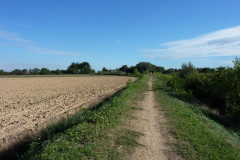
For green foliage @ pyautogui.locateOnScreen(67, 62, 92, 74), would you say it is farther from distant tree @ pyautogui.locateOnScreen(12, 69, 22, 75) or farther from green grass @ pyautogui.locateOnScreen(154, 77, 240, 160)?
green grass @ pyautogui.locateOnScreen(154, 77, 240, 160)

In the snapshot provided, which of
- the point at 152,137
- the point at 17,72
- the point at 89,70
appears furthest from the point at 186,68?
the point at 89,70

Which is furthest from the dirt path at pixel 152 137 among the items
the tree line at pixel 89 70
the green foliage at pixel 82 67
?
the green foliage at pixel 82 67

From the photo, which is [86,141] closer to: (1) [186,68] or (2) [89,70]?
(1) [186,68]

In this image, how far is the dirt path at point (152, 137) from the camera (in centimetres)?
498

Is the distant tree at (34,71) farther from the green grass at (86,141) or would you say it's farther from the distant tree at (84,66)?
the green grass at (86,141)

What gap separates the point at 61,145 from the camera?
17.1 ft

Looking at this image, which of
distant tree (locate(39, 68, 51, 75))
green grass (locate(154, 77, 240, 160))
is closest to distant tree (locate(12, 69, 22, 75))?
distant tree (locate(39, 68, 51, 75))

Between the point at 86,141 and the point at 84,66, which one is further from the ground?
the point at 84,66

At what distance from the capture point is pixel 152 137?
632 centimetres

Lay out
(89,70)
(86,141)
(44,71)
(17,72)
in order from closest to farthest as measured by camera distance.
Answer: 1. (86,141)
2. (17,72)
3. (44,71)
4. (89,70)

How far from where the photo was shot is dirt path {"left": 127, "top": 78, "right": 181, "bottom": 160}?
16.3ft

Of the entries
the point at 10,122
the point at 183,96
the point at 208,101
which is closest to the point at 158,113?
the point at 183,96

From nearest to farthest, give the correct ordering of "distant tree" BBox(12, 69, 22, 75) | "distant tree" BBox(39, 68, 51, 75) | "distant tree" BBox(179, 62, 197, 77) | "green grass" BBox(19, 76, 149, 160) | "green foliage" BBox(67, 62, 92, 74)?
1. "green grass" BBox(19, 76, 149, 160)
2. "distant tree" BBox(179, 62, 197, 77)
3. "distant tree" BBox(12, 69, 22, 75)
4. "distant tree" BBox(39, 68, 51, 75)
5. "green foliage" BBox(67, 62, 92, 74)

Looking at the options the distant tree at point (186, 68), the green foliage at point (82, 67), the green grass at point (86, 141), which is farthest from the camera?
the green foliage at point (82, 67)
